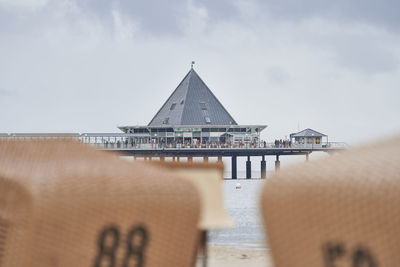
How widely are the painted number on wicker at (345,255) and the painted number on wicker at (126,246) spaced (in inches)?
47.8

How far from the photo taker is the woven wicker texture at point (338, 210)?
135 inches

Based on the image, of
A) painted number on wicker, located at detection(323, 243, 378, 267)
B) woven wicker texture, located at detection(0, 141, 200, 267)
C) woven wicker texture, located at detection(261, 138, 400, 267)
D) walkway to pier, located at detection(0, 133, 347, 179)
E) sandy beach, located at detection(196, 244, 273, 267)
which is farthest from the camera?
walkway to pier, located at detection(0, 133, 347, 179)

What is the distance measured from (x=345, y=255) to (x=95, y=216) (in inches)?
58.9

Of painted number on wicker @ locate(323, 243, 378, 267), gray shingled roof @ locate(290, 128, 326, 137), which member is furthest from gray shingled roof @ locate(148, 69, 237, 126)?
painted number on wicker @ locate(323, 243, 378, 267)

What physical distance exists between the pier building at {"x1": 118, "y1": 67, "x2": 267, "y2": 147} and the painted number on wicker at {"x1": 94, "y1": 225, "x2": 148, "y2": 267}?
73.7 m

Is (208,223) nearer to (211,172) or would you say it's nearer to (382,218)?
(211,172)

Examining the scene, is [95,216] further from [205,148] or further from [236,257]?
[205,148]

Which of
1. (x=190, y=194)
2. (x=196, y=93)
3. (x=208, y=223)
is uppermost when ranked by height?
(x=196, y=93)

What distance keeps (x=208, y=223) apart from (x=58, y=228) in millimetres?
Result: 2987

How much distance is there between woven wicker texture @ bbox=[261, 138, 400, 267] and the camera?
3.42 m

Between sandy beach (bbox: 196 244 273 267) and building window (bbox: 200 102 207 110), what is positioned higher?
building window (bbox: 200 102 207 110)

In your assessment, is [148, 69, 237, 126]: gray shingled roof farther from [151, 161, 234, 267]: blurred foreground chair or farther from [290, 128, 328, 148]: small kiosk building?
[151, 161, 234, 267]: blurred foreground chair

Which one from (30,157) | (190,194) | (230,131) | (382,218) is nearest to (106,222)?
(190,194)

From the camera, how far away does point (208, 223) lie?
718cm
